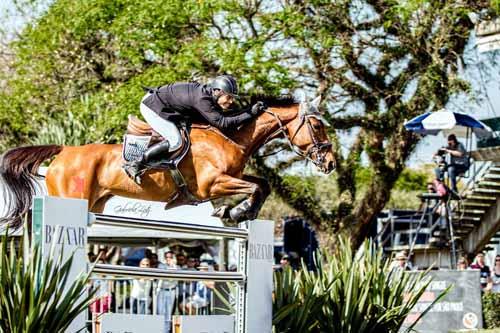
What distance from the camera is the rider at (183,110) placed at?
11078 millimetres

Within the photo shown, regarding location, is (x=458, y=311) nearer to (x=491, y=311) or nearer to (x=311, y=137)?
(x=491, y=311)

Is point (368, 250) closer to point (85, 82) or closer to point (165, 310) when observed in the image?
point (165, 310)

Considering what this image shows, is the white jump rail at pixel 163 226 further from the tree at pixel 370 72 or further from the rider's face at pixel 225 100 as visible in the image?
the tree at pixel 370 72

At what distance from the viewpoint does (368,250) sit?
11492 mm

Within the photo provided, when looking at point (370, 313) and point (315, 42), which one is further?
point (315, 42)

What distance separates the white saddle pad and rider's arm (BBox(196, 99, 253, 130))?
782 mm

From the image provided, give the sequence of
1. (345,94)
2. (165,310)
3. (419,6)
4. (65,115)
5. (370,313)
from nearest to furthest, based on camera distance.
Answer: (370,313)
(165,310)
(419,6)
(345,94)
(65,115)

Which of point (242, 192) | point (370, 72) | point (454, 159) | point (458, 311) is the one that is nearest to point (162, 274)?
point (242, 192)

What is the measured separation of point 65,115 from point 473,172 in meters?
10.9

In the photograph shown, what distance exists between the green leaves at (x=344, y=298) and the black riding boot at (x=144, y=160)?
1893mm

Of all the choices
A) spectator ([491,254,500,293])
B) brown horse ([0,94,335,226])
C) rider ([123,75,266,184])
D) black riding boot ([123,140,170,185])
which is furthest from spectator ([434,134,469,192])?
black riding boot ([123,140,170,185])

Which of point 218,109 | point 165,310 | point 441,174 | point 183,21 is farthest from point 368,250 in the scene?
point 183,21

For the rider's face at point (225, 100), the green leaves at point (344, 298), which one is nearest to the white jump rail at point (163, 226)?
the green leaves at point (344, 298)

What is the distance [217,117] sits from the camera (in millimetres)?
11109
